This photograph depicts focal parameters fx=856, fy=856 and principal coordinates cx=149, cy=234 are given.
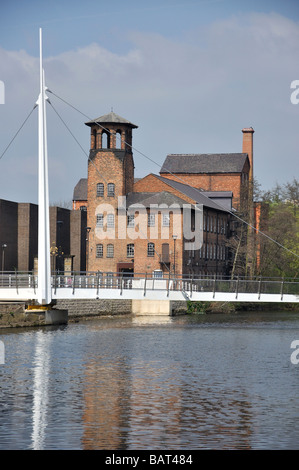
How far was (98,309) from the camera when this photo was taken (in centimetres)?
6228

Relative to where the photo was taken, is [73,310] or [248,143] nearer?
[73,310]

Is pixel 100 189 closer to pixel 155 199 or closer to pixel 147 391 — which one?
pixel 155 199

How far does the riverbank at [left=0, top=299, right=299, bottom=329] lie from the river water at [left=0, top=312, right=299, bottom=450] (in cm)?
233

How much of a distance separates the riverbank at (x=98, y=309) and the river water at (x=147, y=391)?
233 cm

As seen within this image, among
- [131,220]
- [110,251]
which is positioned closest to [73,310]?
[110,251]

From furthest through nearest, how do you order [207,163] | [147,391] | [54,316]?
1. [207,163]
2. [54,316]
3. [147,391]

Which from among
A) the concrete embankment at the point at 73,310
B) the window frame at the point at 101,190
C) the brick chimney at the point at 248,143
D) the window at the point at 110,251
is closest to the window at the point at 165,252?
the window at the point at 110,251

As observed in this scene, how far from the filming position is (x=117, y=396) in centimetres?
2575

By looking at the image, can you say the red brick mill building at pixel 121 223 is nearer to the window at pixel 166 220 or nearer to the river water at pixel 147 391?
the window at pixel 166 220

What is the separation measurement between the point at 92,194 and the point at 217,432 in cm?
6070

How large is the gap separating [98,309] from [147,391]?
35691 millimetres

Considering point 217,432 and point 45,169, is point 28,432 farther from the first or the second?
point 45,169
